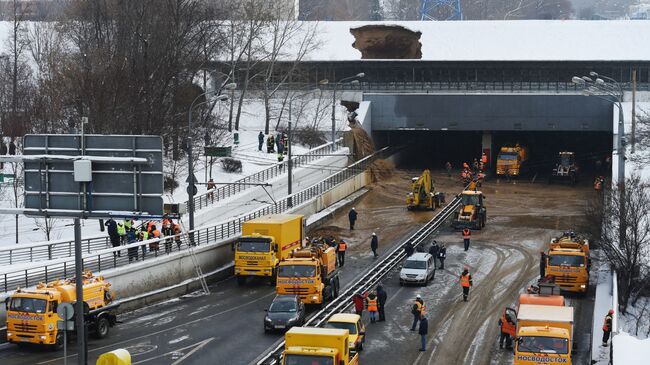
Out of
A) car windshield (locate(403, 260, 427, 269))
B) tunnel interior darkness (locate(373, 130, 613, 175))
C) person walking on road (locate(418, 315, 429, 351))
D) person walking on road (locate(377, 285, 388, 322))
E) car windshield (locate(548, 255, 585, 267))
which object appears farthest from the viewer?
tunnel interior darkness (locate(373, 130, 613, 175))

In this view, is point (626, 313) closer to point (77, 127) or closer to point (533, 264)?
point (533, 264)

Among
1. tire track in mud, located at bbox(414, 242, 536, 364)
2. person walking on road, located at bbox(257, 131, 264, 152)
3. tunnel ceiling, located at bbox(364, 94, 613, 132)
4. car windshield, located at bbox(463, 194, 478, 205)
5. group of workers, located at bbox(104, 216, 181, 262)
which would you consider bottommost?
tire track in mud, located at bbox(414, 242, 536, 364)

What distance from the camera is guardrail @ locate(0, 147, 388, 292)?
36.3 metres

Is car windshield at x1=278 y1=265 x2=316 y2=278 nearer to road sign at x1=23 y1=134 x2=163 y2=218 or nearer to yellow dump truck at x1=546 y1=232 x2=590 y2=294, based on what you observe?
yellow dump truck at x1=546 y1=232 x2=590 y2=294

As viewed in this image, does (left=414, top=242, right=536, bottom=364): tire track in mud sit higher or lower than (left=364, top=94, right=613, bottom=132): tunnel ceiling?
lower

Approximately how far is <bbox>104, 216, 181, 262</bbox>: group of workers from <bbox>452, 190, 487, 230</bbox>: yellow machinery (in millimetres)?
16593

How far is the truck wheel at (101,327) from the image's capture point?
3384cm

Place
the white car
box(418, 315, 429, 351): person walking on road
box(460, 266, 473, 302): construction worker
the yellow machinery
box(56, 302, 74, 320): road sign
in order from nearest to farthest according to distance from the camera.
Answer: box(56, 302, 74, 320): road sign < box(418, 315, 429, 351): person walking on road < box(460, 266, 473, 302): construction worker < the white car < the yellow machinery

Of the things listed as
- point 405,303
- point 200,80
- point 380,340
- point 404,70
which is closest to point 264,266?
point 405,303

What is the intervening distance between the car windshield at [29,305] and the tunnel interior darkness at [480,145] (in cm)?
5632

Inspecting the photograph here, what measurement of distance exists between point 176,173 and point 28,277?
24694 millimetres

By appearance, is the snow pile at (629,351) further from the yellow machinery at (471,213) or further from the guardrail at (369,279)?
the yellow machinery at (471,213)

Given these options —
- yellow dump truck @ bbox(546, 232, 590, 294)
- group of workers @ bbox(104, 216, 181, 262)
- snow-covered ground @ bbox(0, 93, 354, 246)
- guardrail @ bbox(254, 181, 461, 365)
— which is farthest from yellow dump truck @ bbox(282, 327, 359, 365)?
snow-covered ground @ bbox(0, 93, 354, 246)

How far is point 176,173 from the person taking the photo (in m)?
61.0
